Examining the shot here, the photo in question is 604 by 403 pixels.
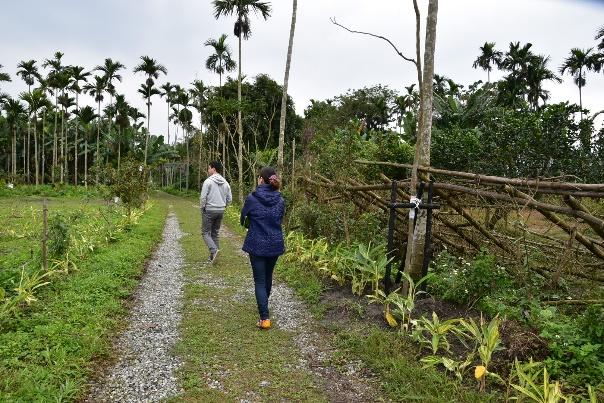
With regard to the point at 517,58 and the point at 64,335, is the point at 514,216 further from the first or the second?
the point at 517,58

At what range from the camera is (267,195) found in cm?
481

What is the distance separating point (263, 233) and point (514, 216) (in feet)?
11.6

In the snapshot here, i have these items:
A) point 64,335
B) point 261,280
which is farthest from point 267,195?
point 64,335

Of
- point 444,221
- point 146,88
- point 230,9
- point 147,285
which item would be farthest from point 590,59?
point 147,285

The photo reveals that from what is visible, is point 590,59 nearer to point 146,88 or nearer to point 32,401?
point 146,88

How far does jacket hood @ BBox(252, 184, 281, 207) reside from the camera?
188 inches

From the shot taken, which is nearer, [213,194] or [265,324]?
[265,324]

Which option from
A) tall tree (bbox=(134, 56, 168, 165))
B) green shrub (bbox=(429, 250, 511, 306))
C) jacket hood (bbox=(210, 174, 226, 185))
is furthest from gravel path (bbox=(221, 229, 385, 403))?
tall tree (bbox=(134, 56, 168, 165))

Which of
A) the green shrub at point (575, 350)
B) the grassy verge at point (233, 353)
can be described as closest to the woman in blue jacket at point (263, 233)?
the grassy verge at point (233, 353)

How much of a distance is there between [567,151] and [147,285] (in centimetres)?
1614

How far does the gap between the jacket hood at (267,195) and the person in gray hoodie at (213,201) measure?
3211 mm

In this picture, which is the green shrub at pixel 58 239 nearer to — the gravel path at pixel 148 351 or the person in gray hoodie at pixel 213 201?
the gravel path at pixel 148 351

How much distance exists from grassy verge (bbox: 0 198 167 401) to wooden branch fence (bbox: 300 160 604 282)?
3.91 meters

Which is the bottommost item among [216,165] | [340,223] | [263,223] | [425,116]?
[340,223]
